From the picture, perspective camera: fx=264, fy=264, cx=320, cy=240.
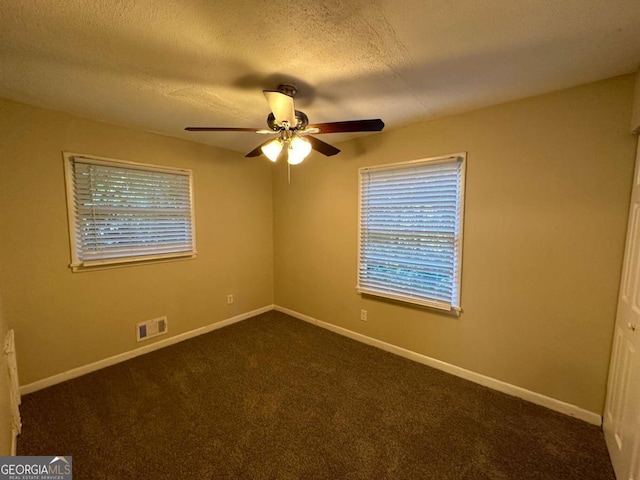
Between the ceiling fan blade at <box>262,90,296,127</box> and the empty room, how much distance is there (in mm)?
17

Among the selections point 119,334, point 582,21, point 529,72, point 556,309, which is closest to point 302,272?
point 119,334

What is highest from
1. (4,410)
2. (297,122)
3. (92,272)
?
(297,122)

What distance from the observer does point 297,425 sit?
1809 mm

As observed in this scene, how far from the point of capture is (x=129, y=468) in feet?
4.87

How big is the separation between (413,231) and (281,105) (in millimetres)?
1673

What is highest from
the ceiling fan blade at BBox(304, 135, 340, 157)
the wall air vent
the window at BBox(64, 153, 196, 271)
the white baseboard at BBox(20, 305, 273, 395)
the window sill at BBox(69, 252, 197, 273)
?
the ceiling fan blade at BBox(304, 135, 340, 157)

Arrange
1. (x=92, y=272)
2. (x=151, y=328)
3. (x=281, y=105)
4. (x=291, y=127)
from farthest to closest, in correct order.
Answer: (x=151, y=328), (x=92, y=272), (x=291, y=127), (x=281, y=105)

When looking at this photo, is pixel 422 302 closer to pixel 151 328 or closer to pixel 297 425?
pixel 297 425

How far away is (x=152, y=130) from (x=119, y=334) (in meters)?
2.04

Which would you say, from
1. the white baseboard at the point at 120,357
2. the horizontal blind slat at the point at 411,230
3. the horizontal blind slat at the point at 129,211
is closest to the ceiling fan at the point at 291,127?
the horizontal blind slat at the point at 411,230

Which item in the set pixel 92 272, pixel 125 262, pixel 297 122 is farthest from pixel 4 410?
pixel 297 122

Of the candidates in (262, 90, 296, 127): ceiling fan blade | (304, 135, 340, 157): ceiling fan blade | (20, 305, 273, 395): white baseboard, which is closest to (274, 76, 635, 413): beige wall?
(304, 135, 340, 157): ceiling fan blade

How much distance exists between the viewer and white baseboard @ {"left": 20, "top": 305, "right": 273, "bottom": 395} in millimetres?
2160

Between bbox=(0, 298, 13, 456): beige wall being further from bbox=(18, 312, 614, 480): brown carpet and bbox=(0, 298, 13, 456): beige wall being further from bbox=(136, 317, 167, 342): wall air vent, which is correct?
bbox=(136, 317, 167, 342): wall air vent
